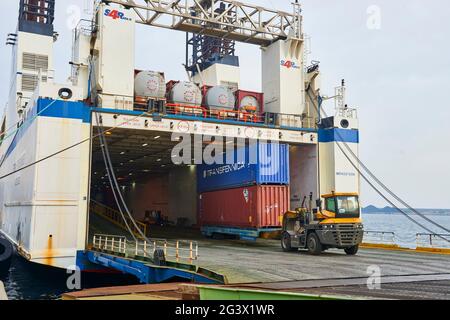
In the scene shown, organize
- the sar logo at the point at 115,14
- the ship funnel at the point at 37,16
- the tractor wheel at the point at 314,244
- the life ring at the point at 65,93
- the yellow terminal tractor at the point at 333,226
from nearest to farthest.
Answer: the yellow terminal tractor at the point at 333,226 < the tractor wheel at the point at 314,244 < the life ring at the point at 65,93 < the sar logo at the point at 115,14 < the ship funnel at the point at 37,16

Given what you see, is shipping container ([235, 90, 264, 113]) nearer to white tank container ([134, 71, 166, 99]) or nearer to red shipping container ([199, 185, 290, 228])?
white tank container ([134, 71, 166, 99])

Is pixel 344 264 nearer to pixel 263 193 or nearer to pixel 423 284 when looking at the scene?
pixel 423 284

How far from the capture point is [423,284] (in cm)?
1083

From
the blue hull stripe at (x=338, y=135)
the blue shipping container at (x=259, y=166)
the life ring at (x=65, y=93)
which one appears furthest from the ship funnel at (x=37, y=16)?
the blue hull stripe at (x=338, y=135)

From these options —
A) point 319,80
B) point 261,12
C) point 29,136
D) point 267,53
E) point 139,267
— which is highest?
point 261,12

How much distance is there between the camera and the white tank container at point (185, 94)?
25.6 meters

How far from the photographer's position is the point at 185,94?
2572cm

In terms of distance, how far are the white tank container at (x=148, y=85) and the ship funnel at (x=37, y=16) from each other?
15.6 m

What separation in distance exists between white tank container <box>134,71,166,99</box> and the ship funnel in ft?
51.2

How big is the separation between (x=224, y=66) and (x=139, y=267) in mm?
24777

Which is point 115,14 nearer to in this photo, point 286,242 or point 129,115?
point 129,115

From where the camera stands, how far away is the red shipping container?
23422 millimetres

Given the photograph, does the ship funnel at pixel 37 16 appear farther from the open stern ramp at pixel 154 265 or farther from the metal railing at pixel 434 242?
the metal railing at pixel 434 242
